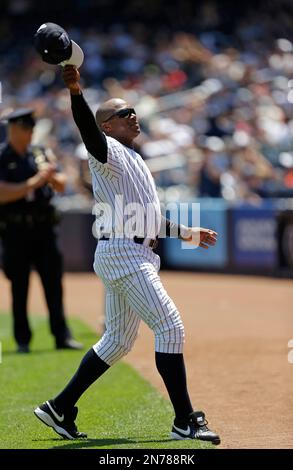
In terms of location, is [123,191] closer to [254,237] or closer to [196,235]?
[196,235]

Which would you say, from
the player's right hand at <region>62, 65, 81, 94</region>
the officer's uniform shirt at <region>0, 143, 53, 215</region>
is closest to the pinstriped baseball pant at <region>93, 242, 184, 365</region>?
the player's right hand at <region>62, 65, 81, 94</region>

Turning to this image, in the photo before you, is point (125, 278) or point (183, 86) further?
point (183, 86)

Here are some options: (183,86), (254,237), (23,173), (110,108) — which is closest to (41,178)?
(23,173)

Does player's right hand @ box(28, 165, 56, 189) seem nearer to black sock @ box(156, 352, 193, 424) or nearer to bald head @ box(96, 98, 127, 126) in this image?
bald head @ box(96, 98, 127, 126)

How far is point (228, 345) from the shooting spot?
30.3ft

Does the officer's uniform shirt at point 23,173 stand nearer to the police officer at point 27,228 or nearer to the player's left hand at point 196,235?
the police officer at point 27,228

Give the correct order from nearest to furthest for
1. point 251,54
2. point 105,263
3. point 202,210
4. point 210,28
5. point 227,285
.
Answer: point 105,263 < point 227,285 < point 202,210 < point 251,54 < point 210,28

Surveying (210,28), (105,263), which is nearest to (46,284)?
(105,263)

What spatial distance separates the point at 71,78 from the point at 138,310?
1.21 m

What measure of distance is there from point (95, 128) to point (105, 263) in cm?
74

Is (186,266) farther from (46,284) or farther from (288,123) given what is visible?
(46,284)

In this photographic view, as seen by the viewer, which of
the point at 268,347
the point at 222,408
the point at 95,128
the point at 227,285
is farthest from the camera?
the point at 227,285

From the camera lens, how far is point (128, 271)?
5.19 m

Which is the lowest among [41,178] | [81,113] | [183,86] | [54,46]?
[41,178]
